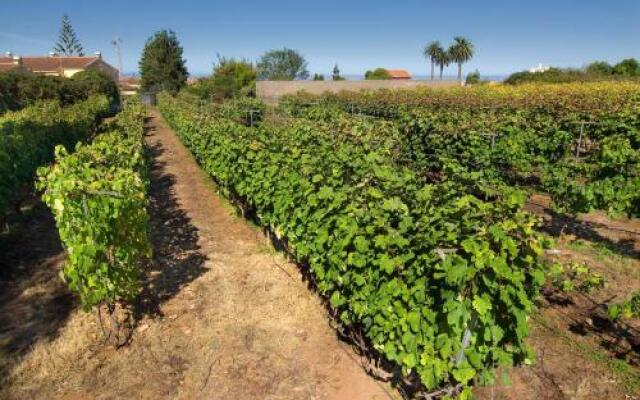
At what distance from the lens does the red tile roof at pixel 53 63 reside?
63.6 meters

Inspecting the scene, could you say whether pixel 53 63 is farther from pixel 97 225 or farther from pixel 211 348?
pixel 211 348

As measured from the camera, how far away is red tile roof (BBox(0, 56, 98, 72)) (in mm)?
63562

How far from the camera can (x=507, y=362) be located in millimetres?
3350

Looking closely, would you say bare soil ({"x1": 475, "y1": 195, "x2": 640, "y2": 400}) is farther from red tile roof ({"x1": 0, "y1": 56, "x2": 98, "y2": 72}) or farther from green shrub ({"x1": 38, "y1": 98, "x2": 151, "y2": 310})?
red tile roof ({"x1": 0, "y1": 56, "x2": 98, "y2": 72})

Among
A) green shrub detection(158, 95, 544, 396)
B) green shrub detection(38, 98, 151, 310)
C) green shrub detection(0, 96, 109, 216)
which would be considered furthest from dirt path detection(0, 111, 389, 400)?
green shrub detection(0, 96, 109, 216)

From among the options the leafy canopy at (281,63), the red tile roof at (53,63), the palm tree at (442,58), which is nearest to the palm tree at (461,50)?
the palm tree at (442,58)

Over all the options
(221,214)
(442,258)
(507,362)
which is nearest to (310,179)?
(442,258)

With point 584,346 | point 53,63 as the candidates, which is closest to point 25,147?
point 584,346

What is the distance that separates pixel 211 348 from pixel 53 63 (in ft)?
246

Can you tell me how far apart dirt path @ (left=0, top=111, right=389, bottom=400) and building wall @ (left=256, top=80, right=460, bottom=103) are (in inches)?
1375

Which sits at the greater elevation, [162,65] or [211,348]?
[162,65]

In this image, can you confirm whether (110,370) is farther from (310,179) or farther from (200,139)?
(200,139)

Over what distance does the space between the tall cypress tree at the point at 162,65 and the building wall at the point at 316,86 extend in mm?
18711

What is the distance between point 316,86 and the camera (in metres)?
42.3
